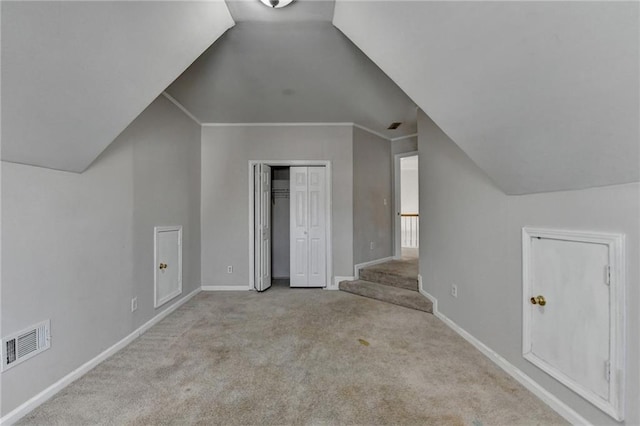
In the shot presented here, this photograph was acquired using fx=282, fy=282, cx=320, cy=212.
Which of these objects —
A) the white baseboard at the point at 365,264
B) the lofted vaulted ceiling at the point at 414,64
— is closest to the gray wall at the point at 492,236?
the lofted vaulted ceiling at the point at 414,64

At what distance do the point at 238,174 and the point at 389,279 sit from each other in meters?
2.76

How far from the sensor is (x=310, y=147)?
4438 mm

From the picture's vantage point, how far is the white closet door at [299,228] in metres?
4.49

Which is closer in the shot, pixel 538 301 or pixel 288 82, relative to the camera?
pixel 538 301

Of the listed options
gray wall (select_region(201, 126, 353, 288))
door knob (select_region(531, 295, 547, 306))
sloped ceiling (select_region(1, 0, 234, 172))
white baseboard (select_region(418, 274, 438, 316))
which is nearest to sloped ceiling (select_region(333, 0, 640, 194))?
door knob (select_region(531, 295, 547, 306))

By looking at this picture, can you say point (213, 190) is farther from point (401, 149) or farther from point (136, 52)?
point (401, 149)

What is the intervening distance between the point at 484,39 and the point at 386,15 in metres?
0.63

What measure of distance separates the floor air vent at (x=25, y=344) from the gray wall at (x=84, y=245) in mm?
40

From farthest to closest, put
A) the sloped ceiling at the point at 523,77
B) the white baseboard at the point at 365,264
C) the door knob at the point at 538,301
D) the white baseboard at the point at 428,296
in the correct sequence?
the white baseboard at the point at 365,264
the white baseboard at the point at 428,296
the door knob at the point at 538,301
the sloped ceiling at the point at 523,77

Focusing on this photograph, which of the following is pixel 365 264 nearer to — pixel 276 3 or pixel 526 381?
pixel 526 381

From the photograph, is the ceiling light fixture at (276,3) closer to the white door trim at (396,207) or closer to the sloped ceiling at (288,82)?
the sloped ceiling at (288,82)

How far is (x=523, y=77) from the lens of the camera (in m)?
1.31

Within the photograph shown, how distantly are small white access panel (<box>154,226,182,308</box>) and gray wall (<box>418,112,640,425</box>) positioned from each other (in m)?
3.08

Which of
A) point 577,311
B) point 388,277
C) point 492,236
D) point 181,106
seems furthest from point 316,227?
point 577,311
